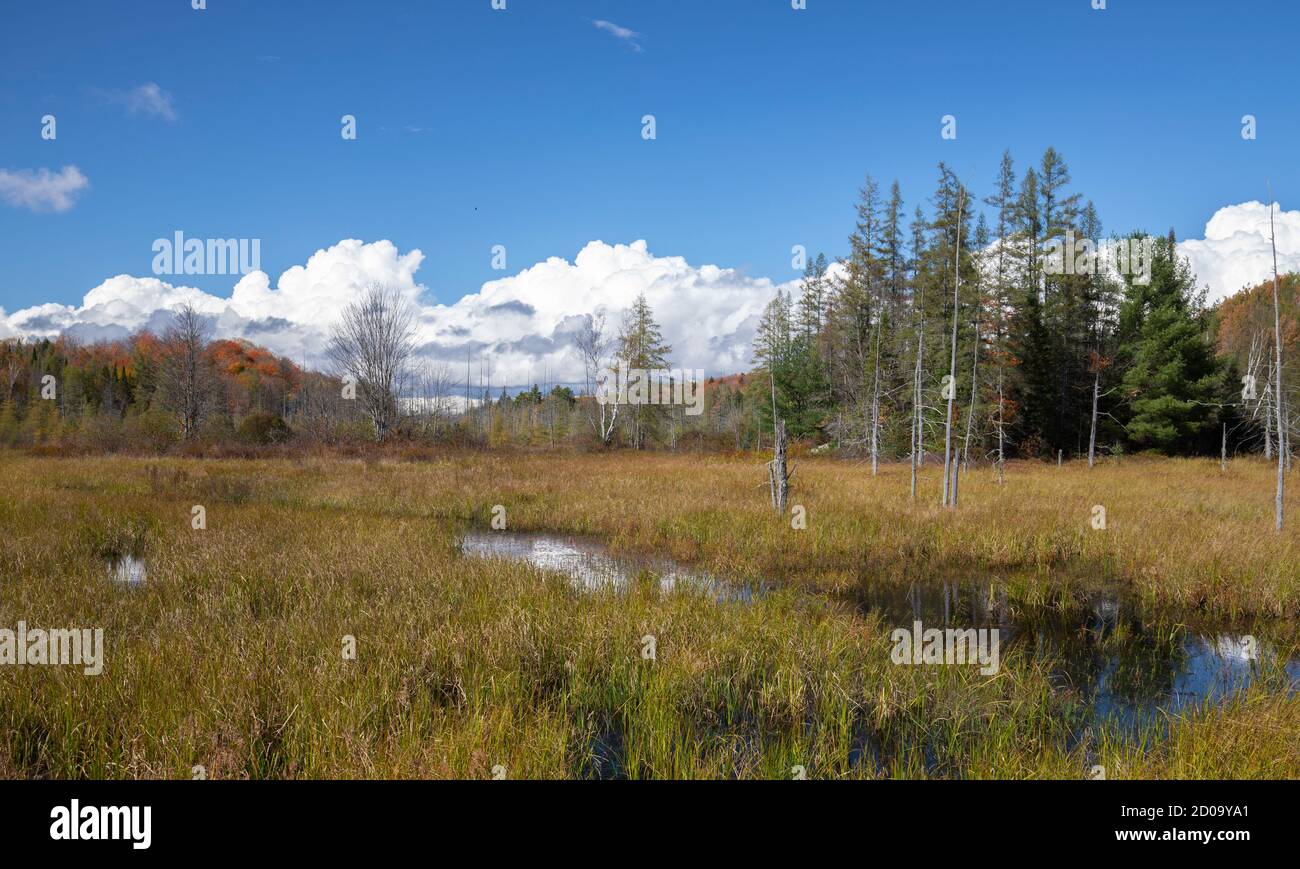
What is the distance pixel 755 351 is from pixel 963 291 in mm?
26075

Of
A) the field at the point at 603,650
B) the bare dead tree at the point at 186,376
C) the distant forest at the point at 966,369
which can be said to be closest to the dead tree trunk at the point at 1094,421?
the distant forest at the point at 966,369

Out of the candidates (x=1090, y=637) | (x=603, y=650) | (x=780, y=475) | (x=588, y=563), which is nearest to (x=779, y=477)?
(x=780, y=475)

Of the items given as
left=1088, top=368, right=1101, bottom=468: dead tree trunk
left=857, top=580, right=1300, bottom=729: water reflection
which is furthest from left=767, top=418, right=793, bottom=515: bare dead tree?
left=1088, top=368, right=1101, bottom=468: dead tree trunk

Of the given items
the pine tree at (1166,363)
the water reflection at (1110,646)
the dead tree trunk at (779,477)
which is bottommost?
the water reflection at (1110,646)

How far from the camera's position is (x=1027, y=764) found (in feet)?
15.6

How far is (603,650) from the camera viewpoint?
655 centimetres

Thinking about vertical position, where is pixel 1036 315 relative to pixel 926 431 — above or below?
above

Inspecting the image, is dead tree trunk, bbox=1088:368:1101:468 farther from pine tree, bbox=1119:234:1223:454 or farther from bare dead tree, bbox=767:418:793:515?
bare dead tree, bbox=767:418:793:515

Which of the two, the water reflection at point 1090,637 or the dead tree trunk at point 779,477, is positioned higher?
the dead tree trunk at point 779,477

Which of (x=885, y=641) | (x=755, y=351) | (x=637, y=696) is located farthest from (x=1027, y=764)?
(x=755, y=351)

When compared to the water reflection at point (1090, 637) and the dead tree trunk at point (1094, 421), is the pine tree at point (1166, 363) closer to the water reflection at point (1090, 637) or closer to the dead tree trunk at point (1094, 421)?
the dead tree trunk at point (1094, 421)

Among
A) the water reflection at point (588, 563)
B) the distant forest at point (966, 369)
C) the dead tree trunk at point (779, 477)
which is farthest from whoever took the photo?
the distant forest at point (966, 369)

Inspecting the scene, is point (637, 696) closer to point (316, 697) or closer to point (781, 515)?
point (316, 697)

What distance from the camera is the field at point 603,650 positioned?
449cm
